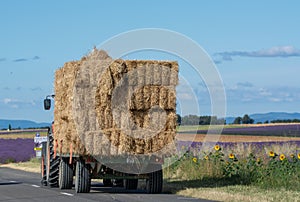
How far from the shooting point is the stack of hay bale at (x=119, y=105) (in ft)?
60.2

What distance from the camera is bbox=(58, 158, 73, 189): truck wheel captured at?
68.9 feet

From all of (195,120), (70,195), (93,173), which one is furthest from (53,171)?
(195,120)

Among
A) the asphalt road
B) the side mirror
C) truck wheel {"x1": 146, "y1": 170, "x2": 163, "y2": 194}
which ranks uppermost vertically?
the side mirror

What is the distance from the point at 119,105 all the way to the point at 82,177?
2294 mm

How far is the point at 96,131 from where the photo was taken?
18344mm

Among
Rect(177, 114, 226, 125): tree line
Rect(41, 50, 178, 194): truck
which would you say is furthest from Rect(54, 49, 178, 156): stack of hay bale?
Rect(177, 114, 226, 125): tree line

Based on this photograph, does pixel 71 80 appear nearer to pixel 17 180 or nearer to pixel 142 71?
pixel 142 71

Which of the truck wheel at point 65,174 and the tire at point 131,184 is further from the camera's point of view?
the tire at point 131,184

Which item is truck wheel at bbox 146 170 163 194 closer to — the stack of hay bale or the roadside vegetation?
the roadside vegetation

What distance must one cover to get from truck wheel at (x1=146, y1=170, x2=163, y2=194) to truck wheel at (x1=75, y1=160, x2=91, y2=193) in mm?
1449

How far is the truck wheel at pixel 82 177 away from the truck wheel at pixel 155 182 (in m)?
1.45

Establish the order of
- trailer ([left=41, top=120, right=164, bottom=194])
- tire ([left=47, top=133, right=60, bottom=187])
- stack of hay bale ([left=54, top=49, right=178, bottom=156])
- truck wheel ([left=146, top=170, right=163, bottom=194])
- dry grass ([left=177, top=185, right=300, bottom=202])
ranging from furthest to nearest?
tire ([left=47, top=133, right=60, bottom=187])
truck wheel ([left=146, top=170, right=163, bottom=194])
trailer ([left=41, top=120, right=164, bottom=194])
stack of hay bale ([left=54, top=49, right=178, bottom=156])
dry grass ([left=177, top=185, right=300, bottom=202])

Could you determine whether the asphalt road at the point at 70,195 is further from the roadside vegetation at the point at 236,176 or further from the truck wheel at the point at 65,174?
the roadside vegetation at the point at 236,176

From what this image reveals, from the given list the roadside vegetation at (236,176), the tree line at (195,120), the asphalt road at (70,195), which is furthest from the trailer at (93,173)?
the tree line at (195,120)
